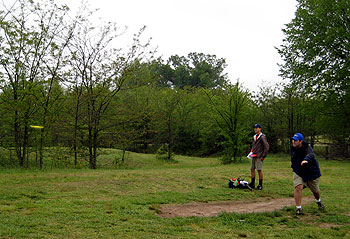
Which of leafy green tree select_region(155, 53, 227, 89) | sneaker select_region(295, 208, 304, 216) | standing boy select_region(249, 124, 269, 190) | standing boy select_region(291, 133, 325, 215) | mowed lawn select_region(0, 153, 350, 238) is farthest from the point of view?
leafy green tree select_region(155, 53, 227, 89)

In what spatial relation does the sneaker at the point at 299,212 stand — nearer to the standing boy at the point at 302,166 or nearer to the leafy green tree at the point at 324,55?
the standing boy at the point at 302,166

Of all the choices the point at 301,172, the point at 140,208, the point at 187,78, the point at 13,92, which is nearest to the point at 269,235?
the point at 301,172

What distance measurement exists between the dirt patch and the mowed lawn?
303 millimetres

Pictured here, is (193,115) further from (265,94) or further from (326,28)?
(326,28)

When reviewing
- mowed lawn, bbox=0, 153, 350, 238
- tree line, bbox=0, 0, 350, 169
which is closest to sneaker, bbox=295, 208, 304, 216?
mowed lawn, bbox=0, 153, 350, 238

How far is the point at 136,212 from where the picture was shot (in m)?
6.27

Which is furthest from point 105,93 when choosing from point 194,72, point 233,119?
point 194,72

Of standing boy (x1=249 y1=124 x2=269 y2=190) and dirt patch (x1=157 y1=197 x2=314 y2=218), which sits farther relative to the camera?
standing boy (x1=249 y1=124 x2=269 y2=190)

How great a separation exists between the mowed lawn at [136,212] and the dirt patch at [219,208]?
30cm

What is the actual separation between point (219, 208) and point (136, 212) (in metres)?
2.00

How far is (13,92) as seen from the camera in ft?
47.8

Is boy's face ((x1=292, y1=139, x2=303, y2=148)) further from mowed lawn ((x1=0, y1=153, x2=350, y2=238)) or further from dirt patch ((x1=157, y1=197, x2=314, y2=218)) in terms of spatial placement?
dirt patch ((x1=157, y1=197, x2=314, y2=218))

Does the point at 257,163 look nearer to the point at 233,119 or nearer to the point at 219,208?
the point at 219,208

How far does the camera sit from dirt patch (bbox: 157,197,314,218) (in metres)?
6.52
